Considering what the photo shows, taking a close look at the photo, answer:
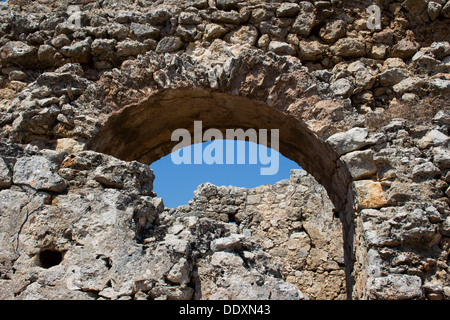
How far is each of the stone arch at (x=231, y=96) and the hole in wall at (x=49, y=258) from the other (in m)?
1.33

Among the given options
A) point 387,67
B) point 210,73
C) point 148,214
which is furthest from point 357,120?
point 148,214

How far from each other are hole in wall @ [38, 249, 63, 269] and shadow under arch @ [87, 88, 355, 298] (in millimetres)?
1357

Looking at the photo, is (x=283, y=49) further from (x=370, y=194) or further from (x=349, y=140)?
(x=370, y=194)

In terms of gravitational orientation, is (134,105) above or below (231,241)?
above

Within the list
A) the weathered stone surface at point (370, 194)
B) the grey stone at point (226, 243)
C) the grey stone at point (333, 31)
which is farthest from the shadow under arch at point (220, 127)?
the grey stone at point (226, 243)

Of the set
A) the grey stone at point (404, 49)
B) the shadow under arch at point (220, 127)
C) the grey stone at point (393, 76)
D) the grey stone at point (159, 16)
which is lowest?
the shadow under arch at point (220, 127)

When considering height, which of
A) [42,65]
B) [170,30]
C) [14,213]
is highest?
[170,30]

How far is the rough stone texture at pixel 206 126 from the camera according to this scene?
113 inches

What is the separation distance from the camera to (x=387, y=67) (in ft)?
14.9

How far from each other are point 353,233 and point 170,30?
9.51ft

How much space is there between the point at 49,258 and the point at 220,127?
2.55m

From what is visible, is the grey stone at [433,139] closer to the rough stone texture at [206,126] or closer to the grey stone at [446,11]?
the rough stone texture at [206,126]

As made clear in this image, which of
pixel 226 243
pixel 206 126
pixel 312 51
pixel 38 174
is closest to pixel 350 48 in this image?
pixel 312 51

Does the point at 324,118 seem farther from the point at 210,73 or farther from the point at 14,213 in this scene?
the point at 14,213
